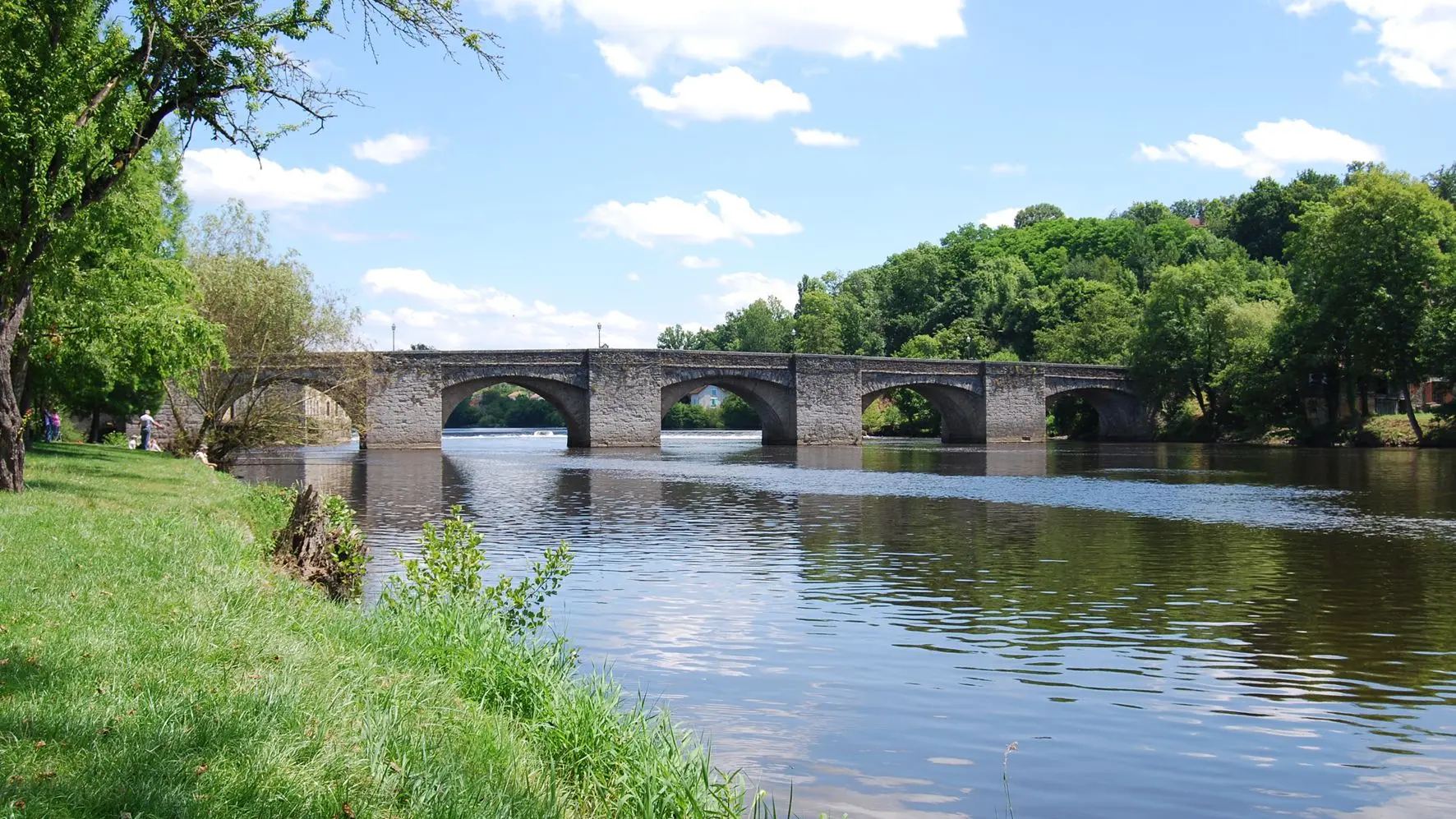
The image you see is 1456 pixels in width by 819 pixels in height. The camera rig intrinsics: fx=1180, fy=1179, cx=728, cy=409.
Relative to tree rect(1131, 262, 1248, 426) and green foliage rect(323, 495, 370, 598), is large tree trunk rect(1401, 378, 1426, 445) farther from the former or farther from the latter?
green foliage rect(323, 495, 370, 598)

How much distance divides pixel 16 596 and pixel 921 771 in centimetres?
531

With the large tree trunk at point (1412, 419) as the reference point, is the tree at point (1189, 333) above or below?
above

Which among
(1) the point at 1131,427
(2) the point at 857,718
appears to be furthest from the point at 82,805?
(1) the point at 1131,427

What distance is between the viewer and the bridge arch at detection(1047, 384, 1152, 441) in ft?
218

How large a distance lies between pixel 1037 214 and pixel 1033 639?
436 feet

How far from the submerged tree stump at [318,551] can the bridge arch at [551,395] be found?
41.2 meters

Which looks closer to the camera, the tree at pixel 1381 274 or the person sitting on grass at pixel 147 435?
the person sitting on grass at pixel 147 435

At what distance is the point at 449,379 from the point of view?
51.8 metres

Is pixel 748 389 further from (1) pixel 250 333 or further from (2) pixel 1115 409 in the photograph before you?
(1) pixel 250 333

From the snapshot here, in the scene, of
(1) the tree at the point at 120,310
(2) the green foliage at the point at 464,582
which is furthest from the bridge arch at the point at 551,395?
(2) the green foliage at the point at 464,582

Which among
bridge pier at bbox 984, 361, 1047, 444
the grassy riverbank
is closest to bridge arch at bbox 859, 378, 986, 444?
bridge pier at bbox 984, 361, 1047, 444

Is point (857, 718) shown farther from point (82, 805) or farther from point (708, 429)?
point (708, 429)

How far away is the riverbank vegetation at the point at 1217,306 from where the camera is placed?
47438mm

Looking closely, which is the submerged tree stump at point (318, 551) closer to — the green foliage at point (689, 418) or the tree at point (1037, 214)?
the green foliage at point (689, 418)
